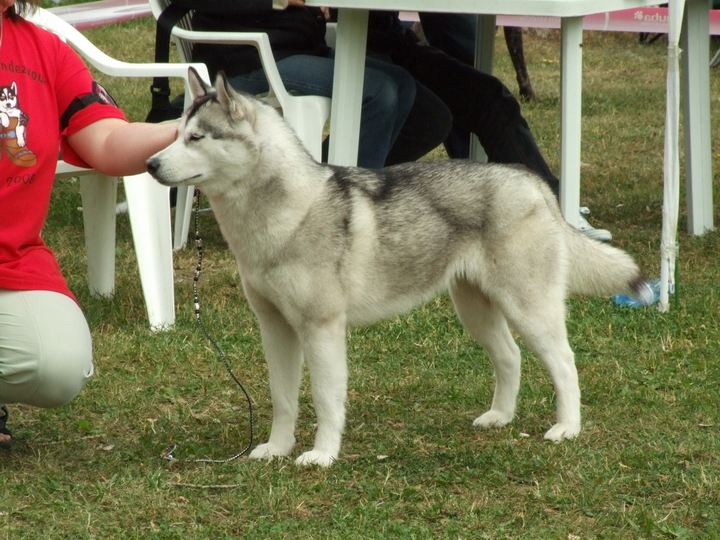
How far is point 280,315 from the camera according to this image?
2.95 meters

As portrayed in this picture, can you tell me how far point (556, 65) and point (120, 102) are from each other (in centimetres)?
594

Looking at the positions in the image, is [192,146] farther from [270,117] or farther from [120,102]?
[120,102]

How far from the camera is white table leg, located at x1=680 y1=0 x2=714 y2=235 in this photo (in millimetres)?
5441

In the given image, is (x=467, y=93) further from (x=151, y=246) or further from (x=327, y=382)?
(x=327, y=382)

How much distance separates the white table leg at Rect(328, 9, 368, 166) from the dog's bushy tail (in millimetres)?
1547

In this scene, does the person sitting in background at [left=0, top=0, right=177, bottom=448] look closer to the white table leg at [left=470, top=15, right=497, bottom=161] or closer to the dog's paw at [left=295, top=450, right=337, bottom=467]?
the dog's paw at [left=295, top=450, right=337, bottom=467]

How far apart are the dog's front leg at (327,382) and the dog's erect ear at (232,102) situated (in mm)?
668

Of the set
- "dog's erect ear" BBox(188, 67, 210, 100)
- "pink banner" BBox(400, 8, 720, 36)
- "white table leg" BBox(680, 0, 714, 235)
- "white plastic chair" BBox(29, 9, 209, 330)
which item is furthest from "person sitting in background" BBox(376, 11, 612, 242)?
"dog's erect ear" BBox(188, 67, 210, 100)

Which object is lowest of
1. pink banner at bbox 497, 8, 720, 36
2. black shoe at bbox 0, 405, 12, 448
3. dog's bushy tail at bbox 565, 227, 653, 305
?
black shoe at bbox 0, 405, 12, 448

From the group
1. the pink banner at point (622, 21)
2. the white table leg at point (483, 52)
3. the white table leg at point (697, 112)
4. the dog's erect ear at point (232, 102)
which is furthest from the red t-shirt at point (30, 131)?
the pink banner at point (622, 21)

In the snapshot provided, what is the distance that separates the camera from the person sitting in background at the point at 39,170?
2.72 meters

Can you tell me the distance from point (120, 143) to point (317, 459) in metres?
1.16

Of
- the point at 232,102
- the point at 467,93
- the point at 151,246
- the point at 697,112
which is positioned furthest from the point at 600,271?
the point at 697,112

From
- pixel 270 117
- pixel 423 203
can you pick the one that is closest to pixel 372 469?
pixel 423 203
